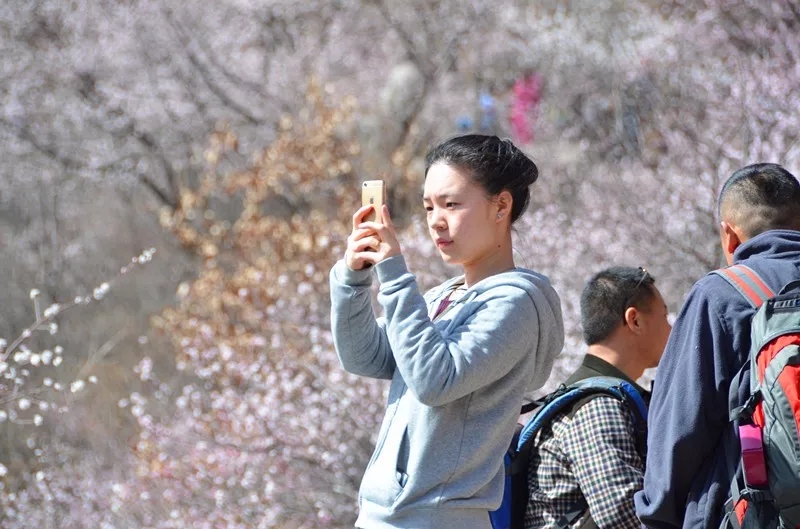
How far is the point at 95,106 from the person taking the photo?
9.86 meters

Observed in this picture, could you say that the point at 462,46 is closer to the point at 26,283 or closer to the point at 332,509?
the point at 26,283

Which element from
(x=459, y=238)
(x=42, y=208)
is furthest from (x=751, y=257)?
(x=42, y=208)

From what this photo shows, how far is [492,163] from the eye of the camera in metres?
2.04

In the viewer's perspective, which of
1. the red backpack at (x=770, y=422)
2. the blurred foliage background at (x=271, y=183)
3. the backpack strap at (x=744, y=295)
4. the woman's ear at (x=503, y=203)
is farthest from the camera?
the blurred foliage background at (x=271, y=183)

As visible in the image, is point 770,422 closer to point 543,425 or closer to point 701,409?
point 701,409

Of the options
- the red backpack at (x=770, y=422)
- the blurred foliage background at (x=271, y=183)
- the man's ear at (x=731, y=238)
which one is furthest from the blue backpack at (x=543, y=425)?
the blurred foliage background at (x=271, y=183)

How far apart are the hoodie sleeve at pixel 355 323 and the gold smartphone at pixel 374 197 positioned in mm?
118

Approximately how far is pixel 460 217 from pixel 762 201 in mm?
616

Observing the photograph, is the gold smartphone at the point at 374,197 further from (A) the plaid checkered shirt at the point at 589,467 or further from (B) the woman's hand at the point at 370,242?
(A) the plaid checkered shirt at the point at 589,467

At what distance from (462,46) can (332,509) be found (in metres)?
5.78

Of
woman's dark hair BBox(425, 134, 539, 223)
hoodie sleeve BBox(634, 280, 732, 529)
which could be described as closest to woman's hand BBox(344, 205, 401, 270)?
woman's dark hair BBox(425, 134, 539, 223)

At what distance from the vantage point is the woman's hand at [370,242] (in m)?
1.94

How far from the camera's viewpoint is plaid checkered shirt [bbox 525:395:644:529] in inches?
85.4

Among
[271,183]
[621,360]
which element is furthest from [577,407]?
[271,183]
